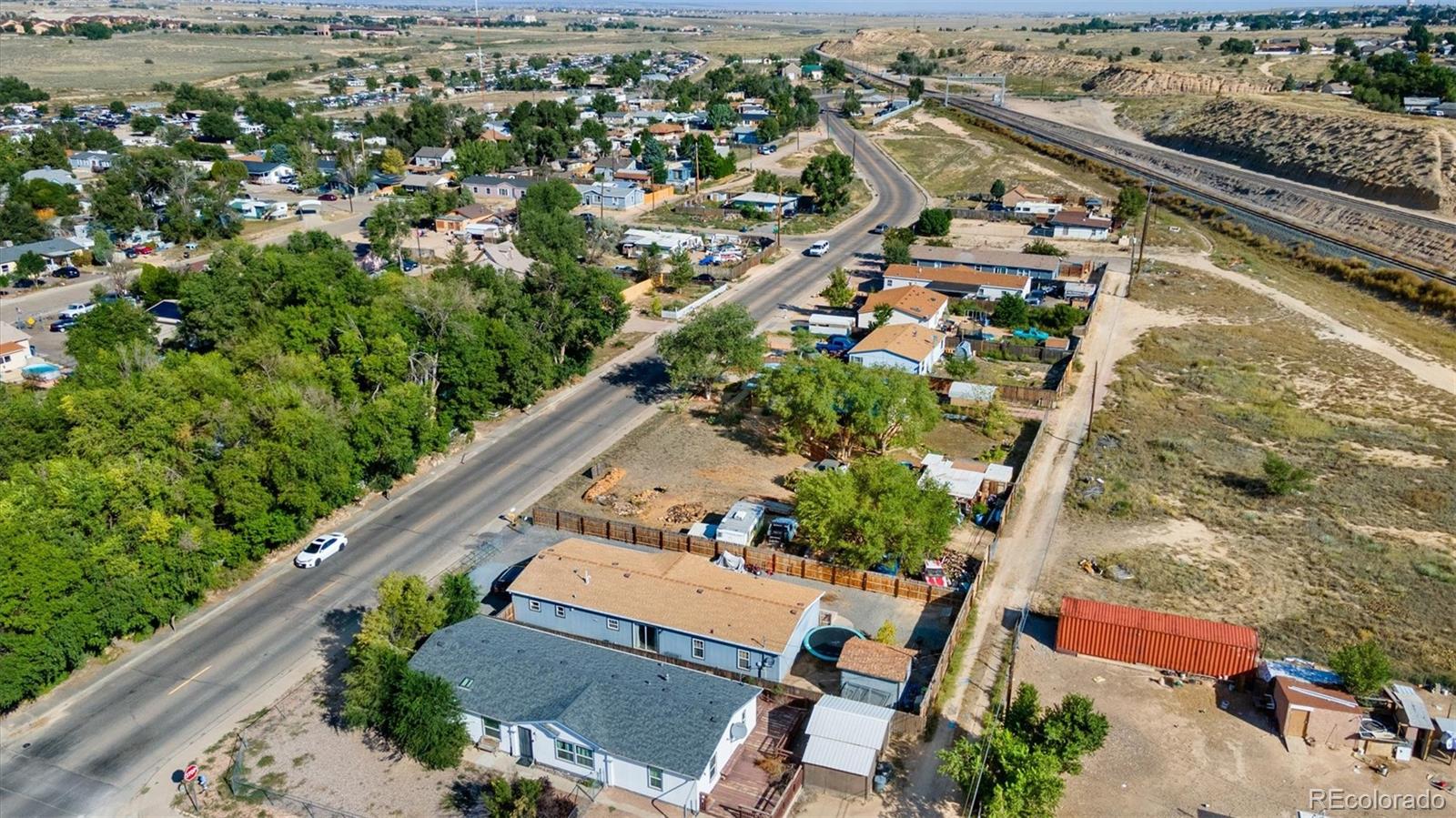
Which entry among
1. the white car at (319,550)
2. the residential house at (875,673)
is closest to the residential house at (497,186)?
the white car at (319,550)

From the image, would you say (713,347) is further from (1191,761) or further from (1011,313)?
(1191,761)

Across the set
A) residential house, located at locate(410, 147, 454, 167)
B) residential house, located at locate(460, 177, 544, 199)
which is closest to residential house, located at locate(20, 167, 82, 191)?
residential house, located at locate(410, 147, 454, 167)

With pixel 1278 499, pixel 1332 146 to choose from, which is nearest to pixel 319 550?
pixel 1278 499

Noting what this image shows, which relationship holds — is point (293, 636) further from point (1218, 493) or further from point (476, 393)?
point (1218, 493)

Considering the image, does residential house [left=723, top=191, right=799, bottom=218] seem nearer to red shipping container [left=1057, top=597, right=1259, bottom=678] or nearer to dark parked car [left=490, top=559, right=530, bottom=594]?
dark parked car [left=490, top=559, right=530, bottom=594]

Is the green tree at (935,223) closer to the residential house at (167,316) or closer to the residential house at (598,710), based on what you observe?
the residential house at (167,316)

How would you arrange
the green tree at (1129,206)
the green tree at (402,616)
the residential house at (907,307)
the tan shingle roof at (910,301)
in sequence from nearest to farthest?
the green tree at (402,616)
the residential house at (907,307)
the tan shingle roof at (910,301)
the green tree at (1129,206)
